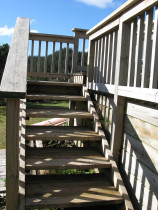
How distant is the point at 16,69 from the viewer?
2223 mm

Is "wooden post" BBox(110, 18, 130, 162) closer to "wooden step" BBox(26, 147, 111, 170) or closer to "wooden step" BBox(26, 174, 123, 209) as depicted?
"wooden step" BBox(26, 147, 111, 170)

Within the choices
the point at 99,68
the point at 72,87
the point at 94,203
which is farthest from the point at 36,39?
the point at 94,203

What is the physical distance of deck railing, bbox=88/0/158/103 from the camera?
2.17 metres

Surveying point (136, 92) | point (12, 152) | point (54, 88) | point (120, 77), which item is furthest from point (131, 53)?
point (54, 88)

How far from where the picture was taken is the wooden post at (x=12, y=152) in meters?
1.98

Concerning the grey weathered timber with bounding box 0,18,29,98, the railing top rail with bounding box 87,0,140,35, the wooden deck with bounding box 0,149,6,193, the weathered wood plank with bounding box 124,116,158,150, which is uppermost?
the railing top rail with bounding box 87,0,140,35

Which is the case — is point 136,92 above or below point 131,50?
below

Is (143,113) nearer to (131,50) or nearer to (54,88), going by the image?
(131,50)

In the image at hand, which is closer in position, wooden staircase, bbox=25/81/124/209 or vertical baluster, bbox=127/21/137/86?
wooden staircase, bbox=25/81/124/209

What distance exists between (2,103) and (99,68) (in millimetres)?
11320

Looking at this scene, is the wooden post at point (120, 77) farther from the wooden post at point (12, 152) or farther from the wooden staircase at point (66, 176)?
the wooden post at point (12, 152)

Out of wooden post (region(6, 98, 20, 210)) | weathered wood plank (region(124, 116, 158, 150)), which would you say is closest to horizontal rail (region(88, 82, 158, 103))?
weathered wood plank (region(124, 116, 158, 150))

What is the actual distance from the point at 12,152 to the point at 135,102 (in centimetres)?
131

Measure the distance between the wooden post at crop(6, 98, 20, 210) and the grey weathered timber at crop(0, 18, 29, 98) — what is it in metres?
0.12
